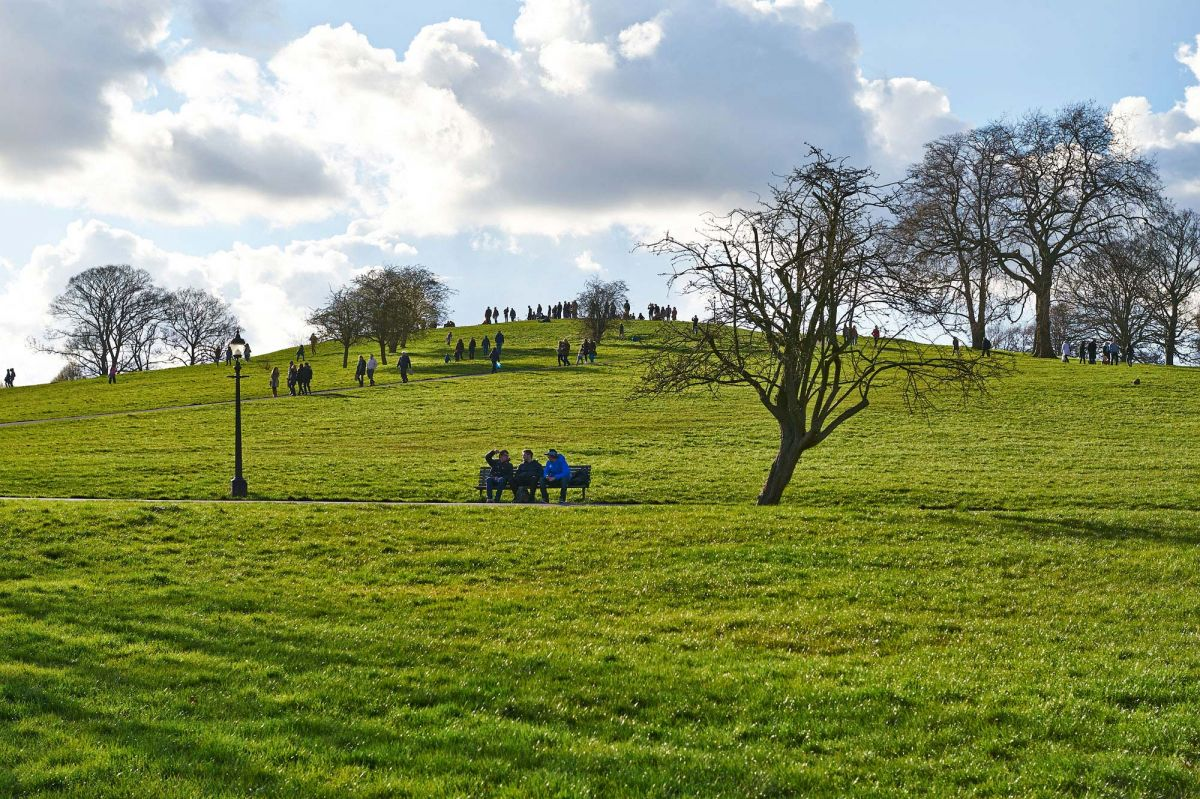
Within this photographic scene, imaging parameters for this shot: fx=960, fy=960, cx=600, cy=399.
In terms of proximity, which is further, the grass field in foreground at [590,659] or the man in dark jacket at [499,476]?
the man in dark jacket at [499,476]

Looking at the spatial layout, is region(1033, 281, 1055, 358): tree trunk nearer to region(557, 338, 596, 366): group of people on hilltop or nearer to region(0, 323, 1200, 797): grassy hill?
region(557, 338, 596, 366): group of people on hilltop

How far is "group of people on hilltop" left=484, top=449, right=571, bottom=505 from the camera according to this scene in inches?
969

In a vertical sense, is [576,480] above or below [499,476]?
below

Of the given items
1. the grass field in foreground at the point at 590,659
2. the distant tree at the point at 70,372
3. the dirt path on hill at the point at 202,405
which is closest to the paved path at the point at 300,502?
the grass field in foreground at the point at 590,659

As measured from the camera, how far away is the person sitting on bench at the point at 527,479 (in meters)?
24.5

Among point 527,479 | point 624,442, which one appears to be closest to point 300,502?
point 527,479

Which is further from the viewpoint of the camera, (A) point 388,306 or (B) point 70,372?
(B) point 70,372

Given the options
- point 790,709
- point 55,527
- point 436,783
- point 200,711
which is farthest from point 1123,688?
point 55,527

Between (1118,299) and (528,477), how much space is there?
189 ft

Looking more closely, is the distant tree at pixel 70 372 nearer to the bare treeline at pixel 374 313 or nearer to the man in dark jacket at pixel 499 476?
the bare treeline at pixel 374 313

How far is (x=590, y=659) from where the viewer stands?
32.8ft

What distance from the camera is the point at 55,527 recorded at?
57.9 ft

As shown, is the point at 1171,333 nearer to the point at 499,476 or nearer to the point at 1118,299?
the point at 1118,299

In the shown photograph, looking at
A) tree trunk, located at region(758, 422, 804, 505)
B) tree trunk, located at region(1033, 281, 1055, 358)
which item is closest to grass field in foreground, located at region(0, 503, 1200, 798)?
tree trunk, located at region(758, 422, 804, 505)
